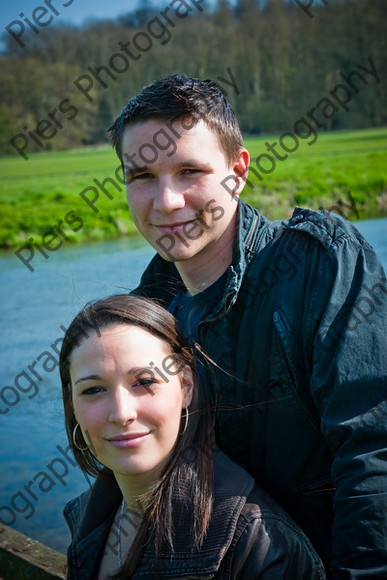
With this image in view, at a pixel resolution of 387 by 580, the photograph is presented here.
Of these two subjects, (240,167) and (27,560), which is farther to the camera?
(27,560)

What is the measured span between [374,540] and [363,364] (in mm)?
482

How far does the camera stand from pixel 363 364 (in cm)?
191

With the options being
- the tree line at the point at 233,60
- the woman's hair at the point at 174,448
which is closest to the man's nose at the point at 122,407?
the woman's hair at the point at 174,448

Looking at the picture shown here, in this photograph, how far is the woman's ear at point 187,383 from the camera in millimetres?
2307

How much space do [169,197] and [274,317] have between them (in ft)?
2.00

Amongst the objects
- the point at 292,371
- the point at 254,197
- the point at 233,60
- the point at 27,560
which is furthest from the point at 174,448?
the point at 233,60

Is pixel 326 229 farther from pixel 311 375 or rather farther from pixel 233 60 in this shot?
pixel 233 60

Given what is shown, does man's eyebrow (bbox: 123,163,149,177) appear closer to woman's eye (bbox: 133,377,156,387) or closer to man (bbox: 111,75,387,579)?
man (bbox: 111,75,387,579)

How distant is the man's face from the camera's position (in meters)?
2.38

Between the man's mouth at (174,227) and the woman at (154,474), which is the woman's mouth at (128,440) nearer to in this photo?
the woman at (154,474)

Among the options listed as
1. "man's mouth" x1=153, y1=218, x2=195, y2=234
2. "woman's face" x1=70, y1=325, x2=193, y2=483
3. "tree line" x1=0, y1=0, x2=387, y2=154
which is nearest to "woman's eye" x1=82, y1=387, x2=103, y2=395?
"woman's face" x1=70, y1=325, x2=193, y2=483

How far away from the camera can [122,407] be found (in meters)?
2.08

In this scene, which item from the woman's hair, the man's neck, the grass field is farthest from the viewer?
the grass field

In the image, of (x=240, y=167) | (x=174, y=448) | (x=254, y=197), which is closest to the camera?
(x=174, y=448)
